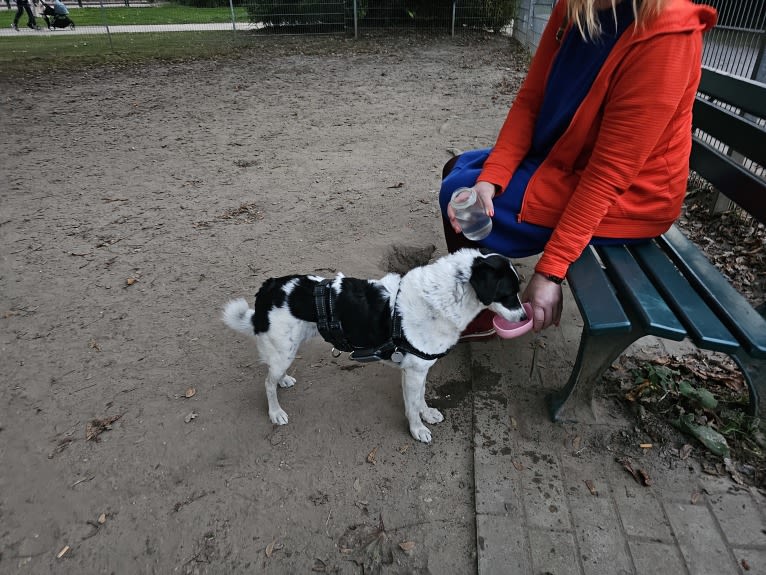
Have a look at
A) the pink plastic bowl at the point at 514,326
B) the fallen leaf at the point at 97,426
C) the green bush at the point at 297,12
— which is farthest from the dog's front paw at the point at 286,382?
the green bush at the point at 297,12

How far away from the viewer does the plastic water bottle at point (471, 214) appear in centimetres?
286

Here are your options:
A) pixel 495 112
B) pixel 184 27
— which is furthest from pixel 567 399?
pixel 184 27

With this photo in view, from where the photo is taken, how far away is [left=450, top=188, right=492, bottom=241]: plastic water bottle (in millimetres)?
2855

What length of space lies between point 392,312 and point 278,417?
1013 mm

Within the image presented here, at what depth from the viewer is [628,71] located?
2.14 m

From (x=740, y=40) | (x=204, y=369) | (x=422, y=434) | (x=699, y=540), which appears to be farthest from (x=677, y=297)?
(x=740, y=40)

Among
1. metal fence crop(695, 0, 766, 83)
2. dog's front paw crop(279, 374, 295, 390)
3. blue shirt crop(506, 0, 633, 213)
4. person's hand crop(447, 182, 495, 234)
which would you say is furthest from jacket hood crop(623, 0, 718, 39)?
metal fence crop(695, 0, 766, 83)

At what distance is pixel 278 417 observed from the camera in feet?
9.87

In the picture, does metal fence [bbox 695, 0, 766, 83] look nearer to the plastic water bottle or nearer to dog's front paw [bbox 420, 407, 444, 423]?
the plastic water bottle

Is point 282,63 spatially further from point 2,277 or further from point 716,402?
point 716,402

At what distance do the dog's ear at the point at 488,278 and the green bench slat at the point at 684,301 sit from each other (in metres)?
0.78

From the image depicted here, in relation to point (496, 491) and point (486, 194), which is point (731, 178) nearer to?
point (486, 194)

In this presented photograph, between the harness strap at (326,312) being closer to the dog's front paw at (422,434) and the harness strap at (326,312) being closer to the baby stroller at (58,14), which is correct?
the dog's front paw at (422,434)

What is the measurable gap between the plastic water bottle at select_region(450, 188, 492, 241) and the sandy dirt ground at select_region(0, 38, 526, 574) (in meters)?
0.97
